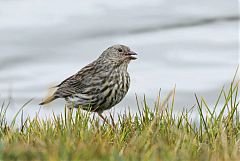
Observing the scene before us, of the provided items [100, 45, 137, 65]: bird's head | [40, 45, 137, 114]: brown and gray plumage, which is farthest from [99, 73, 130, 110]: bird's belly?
[100, 45, 137, 65]: bird's head

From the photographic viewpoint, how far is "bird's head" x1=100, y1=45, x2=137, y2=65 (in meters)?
9.31

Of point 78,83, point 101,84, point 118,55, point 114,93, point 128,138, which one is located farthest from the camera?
point 118,55

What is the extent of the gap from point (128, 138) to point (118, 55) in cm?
339

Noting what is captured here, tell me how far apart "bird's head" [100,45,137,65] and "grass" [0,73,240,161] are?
226 cm

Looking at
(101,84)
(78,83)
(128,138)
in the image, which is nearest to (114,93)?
(101,84)

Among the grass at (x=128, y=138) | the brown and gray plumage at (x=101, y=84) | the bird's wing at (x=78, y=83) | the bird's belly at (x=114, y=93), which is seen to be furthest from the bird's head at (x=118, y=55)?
the grass at (x=128, y=138)

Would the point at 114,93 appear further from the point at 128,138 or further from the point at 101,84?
the point at 128,138

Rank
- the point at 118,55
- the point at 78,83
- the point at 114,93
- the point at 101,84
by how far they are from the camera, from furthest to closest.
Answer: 1. the point at 118,55
2. the point at 78,83
3. the point at 101,84
4. the point at 114,93

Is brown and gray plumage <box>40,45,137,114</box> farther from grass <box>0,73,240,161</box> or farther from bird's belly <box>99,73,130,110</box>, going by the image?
grass <box>0,73,240,161</box>

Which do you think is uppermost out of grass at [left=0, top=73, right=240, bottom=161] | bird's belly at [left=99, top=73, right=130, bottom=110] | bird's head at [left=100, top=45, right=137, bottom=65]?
bird's head at [left=100, top=45, right=137, bottom=65]

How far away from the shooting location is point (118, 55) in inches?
371

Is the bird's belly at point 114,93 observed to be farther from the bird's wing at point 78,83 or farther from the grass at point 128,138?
A: the grass at point 128,138

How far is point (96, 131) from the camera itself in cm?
582

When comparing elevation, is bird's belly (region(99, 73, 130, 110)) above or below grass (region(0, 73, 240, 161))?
above
